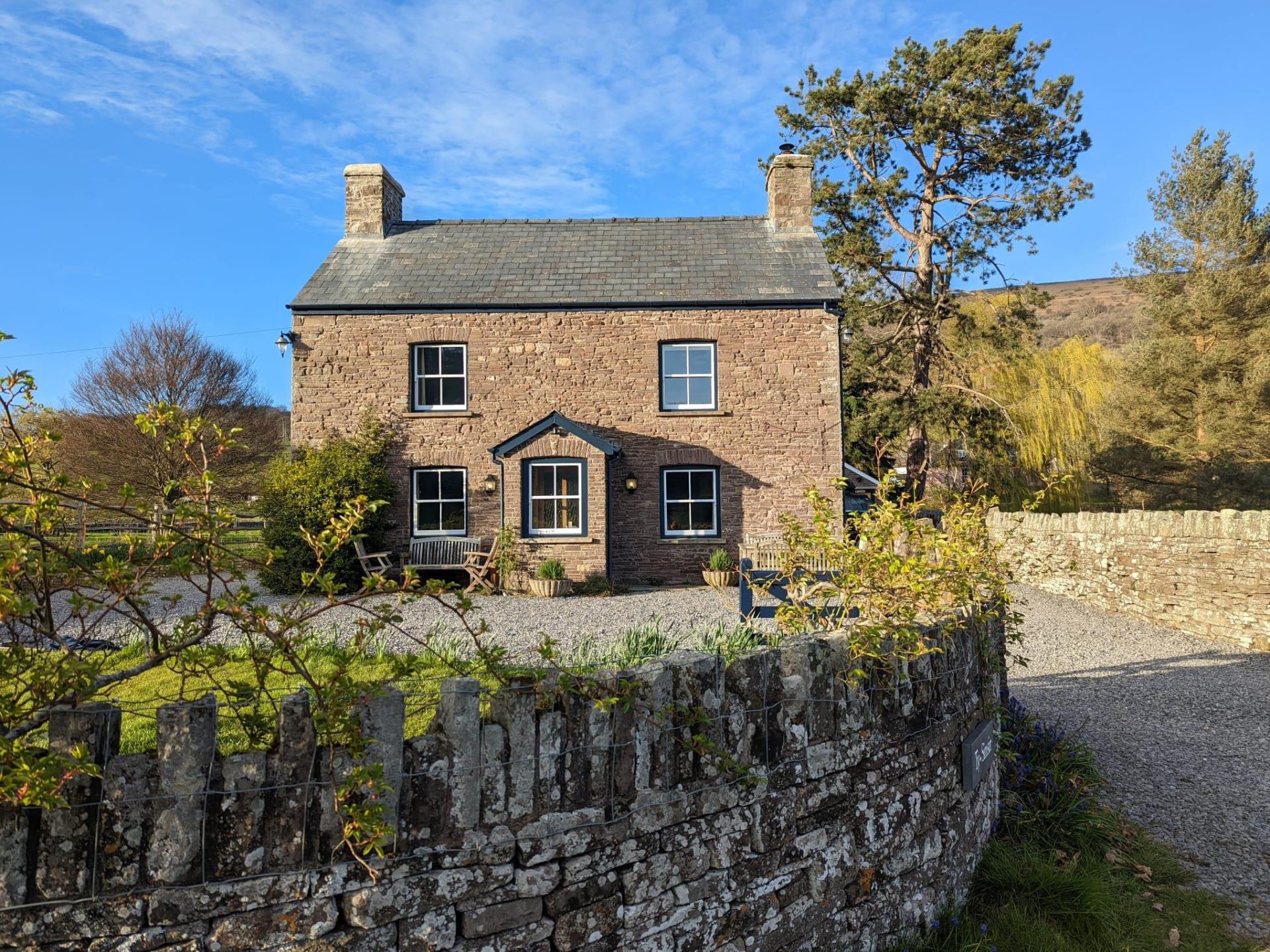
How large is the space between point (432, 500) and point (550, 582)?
140 inches

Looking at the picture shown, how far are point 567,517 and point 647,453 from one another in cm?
228

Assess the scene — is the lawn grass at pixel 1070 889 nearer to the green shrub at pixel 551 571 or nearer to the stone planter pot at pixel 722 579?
the stone planter pot at pixel 722 579

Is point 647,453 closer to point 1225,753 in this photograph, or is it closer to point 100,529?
point 1225,753

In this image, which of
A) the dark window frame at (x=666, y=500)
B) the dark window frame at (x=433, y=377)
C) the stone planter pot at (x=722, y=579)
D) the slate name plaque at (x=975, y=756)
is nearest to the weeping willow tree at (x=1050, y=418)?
the dark window frame at (x=666, y=500)

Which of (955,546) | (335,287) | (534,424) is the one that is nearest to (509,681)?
(955,546)

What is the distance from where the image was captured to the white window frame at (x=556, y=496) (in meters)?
16.0

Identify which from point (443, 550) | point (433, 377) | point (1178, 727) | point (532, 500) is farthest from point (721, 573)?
point (1178, 727)

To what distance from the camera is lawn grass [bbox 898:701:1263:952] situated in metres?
4.27

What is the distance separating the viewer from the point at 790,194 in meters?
18.8

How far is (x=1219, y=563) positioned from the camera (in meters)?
→ 12.3

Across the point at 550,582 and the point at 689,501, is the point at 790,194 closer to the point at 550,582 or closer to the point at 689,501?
the point at 689,501

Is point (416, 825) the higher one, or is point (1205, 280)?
point (1205, 280)

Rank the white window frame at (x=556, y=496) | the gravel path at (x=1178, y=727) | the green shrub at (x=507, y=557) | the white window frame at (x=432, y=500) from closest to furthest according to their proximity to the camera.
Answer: the gravel path at (x=1178, y=727) < the green shrub at (x=507, y=557) < the white window frame at (x=556, y=496) < the white window frame at (x=432, y=500)

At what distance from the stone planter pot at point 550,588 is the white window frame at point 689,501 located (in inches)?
104
